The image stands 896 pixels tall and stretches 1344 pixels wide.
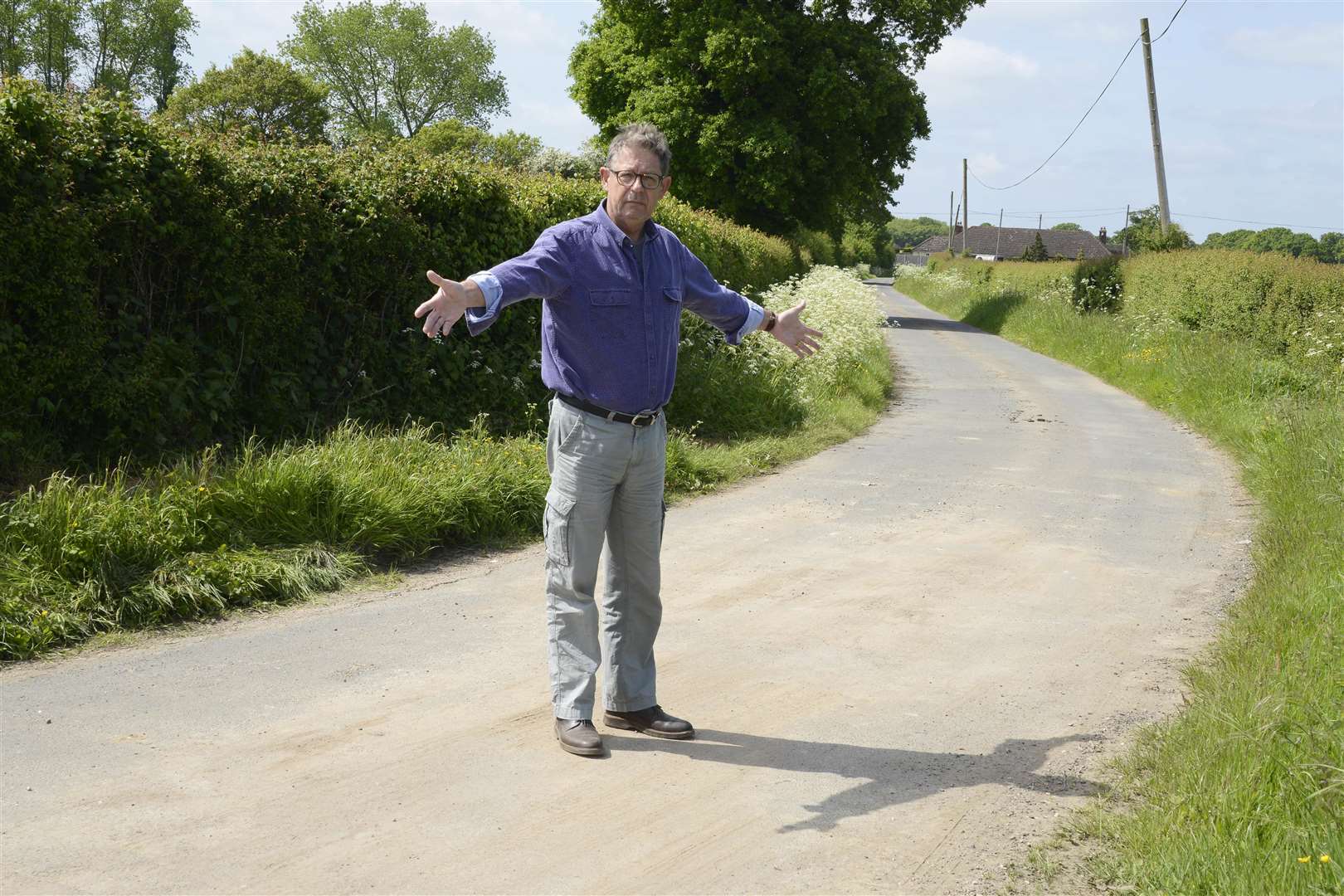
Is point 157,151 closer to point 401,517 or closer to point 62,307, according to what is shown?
point 62,307

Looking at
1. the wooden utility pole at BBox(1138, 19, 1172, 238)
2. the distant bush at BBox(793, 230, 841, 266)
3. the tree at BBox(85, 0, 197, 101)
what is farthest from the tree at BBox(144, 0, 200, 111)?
the wooden utility pole at BBox(1138, 19, 1172, 238)

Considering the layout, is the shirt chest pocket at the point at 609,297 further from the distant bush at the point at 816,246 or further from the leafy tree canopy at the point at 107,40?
the leafy tree canopy at the point at 107,40

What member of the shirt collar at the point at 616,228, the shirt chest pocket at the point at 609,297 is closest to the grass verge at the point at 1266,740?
the shirt chest pocket at the point at 609,297

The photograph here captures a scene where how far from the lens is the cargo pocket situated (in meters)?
4.51

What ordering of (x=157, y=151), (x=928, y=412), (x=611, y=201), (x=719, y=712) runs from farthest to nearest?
(x=928, y=412) → (x=157, y=151) → (x=719, y=712) → (x=611, y=201)

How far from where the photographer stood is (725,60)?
34.1 meters

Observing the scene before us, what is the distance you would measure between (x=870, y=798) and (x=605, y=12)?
40.3 metres

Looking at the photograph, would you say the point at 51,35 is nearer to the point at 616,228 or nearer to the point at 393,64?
the point at 393,64

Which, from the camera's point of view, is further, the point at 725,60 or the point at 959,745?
the point at 725,60

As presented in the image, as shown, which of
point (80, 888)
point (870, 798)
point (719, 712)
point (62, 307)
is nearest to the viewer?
point (80, 888)

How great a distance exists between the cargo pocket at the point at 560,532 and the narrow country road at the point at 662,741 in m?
0.71

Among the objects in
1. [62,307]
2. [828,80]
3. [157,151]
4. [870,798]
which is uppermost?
[828,80]

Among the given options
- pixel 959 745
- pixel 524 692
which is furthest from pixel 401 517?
pixel 959 745

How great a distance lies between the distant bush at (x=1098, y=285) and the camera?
29156mm
